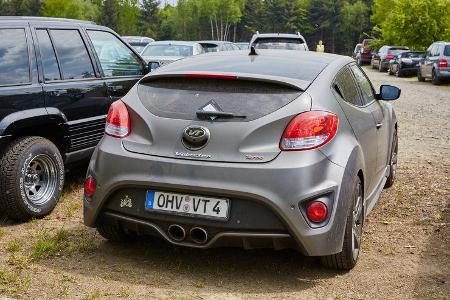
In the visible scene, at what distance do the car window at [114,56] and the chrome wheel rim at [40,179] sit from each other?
4.62 feet

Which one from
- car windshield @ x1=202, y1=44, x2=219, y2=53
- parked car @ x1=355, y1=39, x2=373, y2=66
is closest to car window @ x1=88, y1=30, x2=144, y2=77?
car windshield @ x1=202, y1=44, x2=219, y2=53

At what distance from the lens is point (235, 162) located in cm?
382

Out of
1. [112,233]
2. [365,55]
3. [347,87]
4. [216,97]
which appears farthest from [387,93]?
[365,55]

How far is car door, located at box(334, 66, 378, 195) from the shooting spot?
4512mm

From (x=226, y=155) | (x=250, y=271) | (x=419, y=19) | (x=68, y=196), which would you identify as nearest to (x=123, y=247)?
(x=250, y=271)

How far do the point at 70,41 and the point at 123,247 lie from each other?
2474 millimetres

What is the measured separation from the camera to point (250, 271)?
4266mm

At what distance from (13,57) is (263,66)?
88.7 inches

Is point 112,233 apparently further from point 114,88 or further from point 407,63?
point 407,63

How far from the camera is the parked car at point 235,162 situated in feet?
12.5

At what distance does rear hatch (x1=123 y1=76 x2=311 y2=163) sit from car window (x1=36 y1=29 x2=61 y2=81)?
1.70 meters

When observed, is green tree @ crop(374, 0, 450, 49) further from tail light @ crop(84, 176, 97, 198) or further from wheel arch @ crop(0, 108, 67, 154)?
tail light @ crop(84, 176, 97, 198)

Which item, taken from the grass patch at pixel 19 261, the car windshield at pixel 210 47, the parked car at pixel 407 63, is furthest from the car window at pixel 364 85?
the parked car at pixel 407 63

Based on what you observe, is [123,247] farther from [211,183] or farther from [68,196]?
[68,196]
